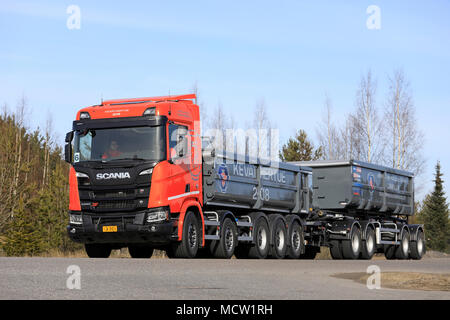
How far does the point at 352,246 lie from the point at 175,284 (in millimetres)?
15651

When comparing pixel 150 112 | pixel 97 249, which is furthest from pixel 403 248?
pixel 150 112

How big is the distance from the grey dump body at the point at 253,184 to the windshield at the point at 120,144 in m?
1.86

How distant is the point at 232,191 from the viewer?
64.4 feet

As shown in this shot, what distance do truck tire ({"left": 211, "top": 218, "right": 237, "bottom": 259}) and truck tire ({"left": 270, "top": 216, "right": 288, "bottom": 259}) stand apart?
227 centimetres

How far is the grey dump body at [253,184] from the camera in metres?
18.7

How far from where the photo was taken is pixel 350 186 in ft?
81.7

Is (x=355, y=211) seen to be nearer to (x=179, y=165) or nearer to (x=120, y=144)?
(x=179, y=165)

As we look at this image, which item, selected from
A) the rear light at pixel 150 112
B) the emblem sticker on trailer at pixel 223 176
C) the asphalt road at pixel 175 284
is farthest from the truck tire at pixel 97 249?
the asphalt road at pixel 175 284

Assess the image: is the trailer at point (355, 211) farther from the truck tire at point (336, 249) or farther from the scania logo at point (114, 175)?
the scania logo at point (114, 175)

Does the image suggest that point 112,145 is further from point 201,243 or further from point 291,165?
point 291,165

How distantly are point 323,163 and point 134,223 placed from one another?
10.4m

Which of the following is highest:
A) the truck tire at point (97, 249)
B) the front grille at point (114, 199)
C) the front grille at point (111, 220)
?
the front grille at point (114, 199)
